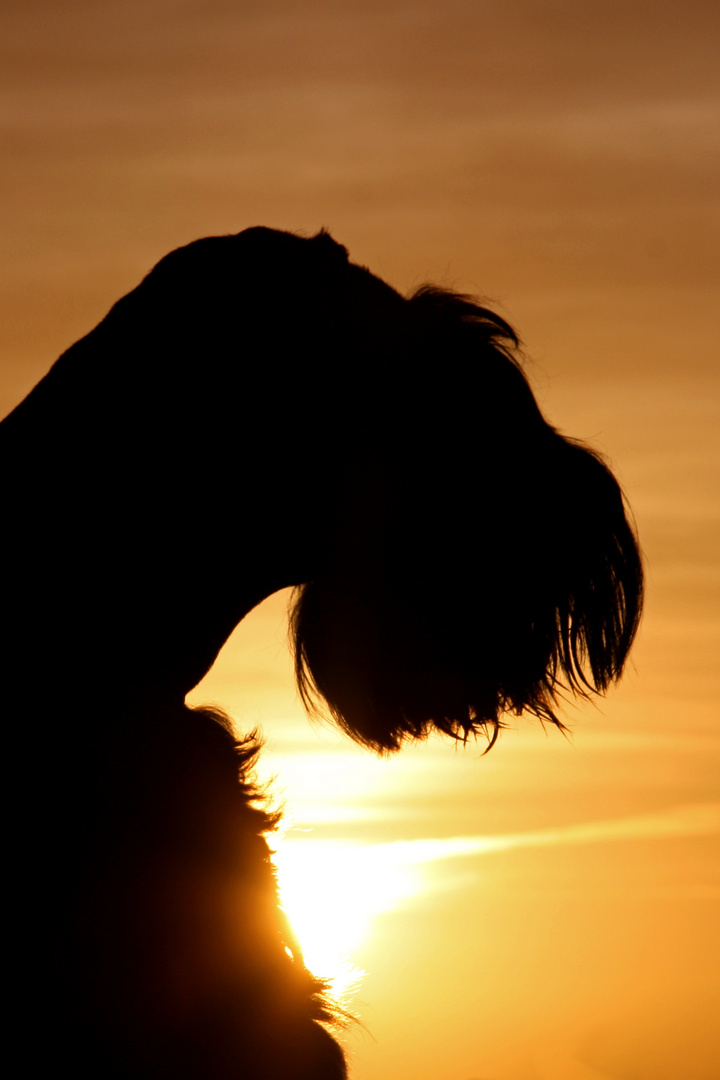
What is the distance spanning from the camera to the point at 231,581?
226 cm

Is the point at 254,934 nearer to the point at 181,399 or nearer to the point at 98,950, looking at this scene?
the point at 98,950

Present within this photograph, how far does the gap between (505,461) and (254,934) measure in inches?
40.4

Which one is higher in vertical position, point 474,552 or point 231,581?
point 474,552

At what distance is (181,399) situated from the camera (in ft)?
7.13

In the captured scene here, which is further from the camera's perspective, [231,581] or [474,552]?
[474,552]

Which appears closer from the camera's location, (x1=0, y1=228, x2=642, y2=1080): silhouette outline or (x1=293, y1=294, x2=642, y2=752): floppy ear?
(x1=0, y1=228, x2=642, y2=1080): silhouette outline

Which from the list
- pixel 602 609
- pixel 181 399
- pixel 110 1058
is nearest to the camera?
pixel 110 1058

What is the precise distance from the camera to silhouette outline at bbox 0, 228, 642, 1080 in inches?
80.5

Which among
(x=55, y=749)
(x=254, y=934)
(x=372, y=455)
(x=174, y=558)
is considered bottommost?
(x=254, y=934)

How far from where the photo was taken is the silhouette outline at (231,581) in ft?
6.71

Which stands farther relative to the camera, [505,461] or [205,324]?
[505,461]

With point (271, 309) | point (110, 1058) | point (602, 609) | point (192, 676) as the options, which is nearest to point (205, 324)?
point (271, 309)

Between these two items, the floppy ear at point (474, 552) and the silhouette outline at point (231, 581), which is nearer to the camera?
the silhouette outline at point (231, 581)

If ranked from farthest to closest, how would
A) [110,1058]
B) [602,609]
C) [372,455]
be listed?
[602,609] < [372,455] < [110,1058]
